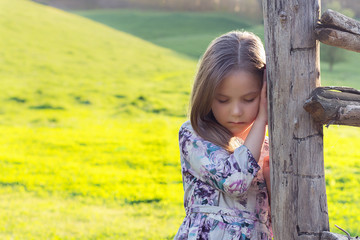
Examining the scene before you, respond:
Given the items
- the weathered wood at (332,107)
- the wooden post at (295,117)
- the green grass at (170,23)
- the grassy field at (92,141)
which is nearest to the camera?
the weathered wood at (332,107)

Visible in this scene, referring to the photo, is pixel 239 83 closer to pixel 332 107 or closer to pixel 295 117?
pixel 295 117

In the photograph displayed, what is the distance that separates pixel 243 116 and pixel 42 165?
22.5 feet

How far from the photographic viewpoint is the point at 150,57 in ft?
89.7

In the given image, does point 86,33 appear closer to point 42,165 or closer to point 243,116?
point 42,165

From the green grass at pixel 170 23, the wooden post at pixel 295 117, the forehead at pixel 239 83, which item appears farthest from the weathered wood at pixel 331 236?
the green grass at pixel 170 23

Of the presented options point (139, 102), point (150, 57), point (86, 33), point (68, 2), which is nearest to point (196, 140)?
point (139, 102)

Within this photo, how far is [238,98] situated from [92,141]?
8.81 m

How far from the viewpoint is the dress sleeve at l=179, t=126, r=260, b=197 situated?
2.27m

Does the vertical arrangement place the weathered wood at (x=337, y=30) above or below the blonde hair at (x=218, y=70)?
above

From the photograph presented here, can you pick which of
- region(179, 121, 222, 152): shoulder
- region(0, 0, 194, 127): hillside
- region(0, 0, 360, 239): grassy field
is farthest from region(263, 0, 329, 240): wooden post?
region(0, 0, 194, 127): hillside

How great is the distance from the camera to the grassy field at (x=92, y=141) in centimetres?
623

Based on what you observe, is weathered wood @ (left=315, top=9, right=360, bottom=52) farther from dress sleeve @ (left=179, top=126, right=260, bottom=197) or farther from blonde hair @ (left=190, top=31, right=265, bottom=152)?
dress sleeve @ (left=179, top=126, right=260, bottom=197)

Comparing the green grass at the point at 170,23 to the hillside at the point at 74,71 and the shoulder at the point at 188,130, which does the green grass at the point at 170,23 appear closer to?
the hillside at the point at 74,71

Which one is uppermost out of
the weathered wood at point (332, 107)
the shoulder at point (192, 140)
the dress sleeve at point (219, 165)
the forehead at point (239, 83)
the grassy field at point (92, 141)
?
the forehead at point (239, 83)
